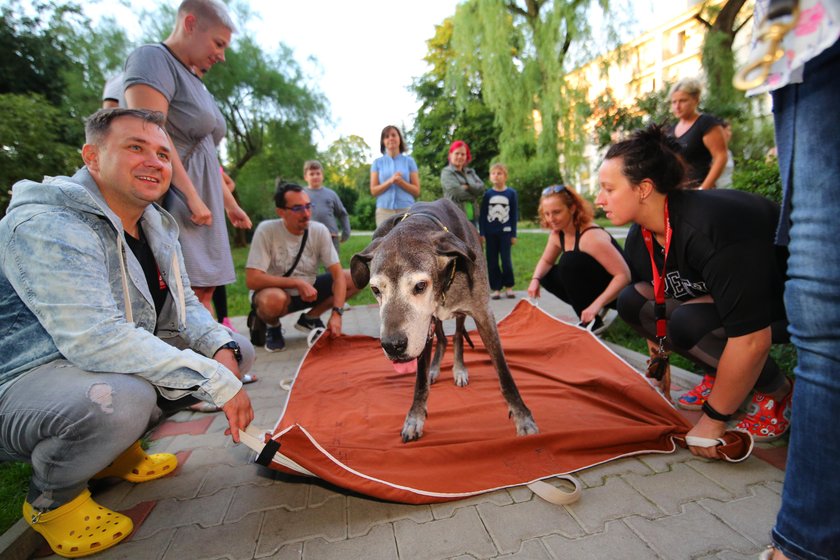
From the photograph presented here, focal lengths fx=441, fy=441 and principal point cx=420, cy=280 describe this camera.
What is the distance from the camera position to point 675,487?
1.98 metres

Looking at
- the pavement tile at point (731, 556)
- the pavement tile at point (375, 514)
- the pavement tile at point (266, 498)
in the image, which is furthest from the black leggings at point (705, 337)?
the pavement tile at point (266, 498)

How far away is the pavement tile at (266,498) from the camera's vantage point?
2.02m

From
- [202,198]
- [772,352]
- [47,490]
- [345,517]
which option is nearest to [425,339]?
[345,517]

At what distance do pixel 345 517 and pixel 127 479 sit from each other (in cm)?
128

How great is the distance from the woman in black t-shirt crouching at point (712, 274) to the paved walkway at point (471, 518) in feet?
1.01

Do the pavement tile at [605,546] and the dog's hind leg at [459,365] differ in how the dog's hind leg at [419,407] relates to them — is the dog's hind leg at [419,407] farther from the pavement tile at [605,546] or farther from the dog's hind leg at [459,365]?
the pavement tile at [605,546]

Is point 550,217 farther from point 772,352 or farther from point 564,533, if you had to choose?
point 564,533

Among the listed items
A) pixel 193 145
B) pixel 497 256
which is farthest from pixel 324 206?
pixel 193 145

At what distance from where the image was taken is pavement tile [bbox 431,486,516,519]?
1928 mm

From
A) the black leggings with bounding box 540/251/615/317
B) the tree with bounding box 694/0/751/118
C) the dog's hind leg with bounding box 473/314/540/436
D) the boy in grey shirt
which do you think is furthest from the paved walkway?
the tree with bounding box 694/0/751/118

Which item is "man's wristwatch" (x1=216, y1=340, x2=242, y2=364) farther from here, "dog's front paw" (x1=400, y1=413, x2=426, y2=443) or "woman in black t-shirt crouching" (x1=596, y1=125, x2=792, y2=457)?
"woman in black t-shirt crouching" (x1=596, y1=125, x2=792, y2=457)

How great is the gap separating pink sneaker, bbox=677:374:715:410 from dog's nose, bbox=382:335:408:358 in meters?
1.90

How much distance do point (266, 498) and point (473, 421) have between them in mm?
1224

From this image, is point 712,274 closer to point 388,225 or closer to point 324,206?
point 388,225
